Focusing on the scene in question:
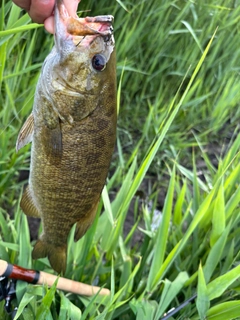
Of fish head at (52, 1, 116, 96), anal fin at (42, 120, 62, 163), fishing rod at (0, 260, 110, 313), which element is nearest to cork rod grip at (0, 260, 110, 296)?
fishing rod at (0, 260, 110, 313)

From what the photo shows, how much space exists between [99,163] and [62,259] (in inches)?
15.8

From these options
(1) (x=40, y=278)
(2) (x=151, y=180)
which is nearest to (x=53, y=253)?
(1) (x=40, y=278)

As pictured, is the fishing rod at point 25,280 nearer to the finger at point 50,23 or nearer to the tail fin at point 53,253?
the tail fin at point 53,253

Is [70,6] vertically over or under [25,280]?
over

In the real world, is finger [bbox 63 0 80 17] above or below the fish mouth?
above

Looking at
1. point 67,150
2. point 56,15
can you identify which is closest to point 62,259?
point 67,150

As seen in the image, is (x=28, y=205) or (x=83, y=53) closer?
(x=83, y=53)

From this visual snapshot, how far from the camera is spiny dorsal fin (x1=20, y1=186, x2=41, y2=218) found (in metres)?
1.44

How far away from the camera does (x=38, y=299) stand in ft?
5.08

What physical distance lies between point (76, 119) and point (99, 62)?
0.19 meters

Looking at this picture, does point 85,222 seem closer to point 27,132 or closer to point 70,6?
point 27,132

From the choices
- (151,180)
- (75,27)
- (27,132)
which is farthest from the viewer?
(151,180)

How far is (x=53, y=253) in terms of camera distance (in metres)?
1.45

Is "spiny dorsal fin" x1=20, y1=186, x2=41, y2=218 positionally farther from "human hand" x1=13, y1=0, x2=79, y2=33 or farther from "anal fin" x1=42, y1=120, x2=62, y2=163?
"human hand" x1=13, y1=0, x2=79, y2=33
